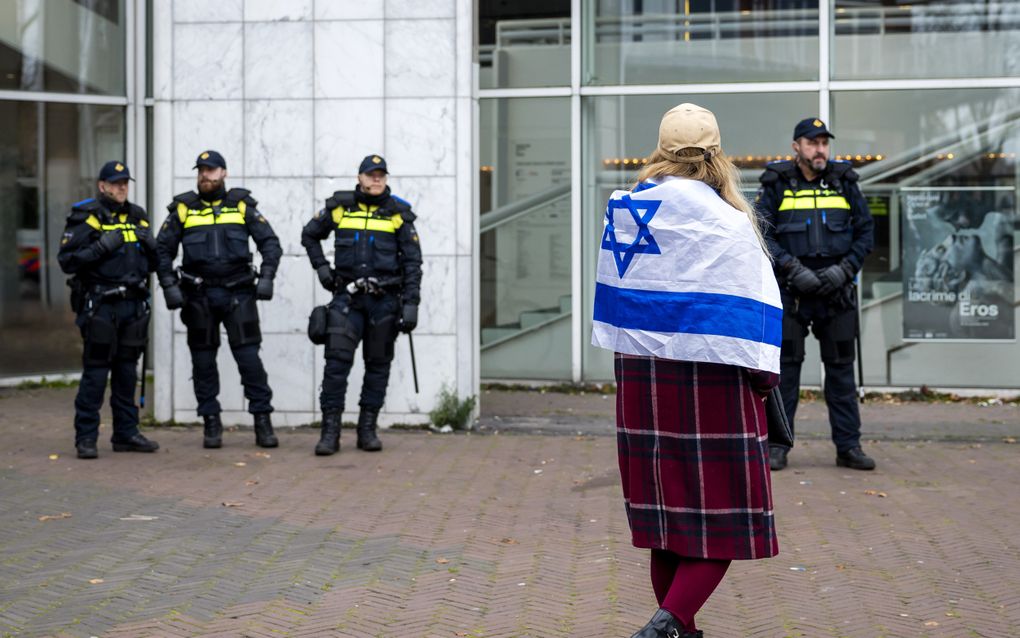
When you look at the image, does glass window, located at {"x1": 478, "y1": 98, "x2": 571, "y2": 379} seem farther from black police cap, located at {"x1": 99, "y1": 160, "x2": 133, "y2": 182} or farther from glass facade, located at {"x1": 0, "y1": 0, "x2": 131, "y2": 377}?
black police cap, located at {"x1": 99, "y1": 160, "x2": 133, "y2": 182}

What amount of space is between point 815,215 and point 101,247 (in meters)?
4.65

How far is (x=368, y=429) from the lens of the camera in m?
9.47

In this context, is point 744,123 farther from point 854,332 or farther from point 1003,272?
point 854,332

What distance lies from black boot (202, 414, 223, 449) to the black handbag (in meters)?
5.96

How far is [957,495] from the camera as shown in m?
7.81

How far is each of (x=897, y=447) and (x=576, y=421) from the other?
2642 mm

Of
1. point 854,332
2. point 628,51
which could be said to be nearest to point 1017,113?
point 628,51

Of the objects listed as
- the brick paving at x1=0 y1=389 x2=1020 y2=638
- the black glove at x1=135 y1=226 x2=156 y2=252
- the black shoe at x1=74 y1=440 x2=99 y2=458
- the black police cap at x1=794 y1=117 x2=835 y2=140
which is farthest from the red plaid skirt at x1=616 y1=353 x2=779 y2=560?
the black shoe at x1=74 y1=440 x2=99 y2=458

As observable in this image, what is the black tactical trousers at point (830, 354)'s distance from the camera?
8.52m

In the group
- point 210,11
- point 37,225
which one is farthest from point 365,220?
point 37,225

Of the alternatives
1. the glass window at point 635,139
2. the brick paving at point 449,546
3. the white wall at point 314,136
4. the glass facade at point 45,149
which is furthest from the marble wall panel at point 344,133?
the glass facade at point 45,149

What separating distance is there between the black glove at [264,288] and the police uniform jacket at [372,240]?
339 mm

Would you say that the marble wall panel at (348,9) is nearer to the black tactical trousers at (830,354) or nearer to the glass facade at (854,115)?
the glass facade at (854,115)

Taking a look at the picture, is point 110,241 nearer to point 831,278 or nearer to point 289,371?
point 289,371
